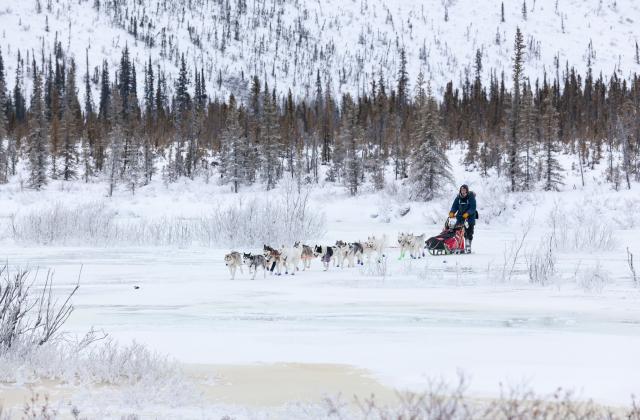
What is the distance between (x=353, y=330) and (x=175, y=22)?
126877mm

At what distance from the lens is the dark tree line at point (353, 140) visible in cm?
4100

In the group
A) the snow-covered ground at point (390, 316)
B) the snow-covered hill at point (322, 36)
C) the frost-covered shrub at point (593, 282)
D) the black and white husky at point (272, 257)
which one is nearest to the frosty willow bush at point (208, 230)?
the snow-covered ground at point (390, 316)

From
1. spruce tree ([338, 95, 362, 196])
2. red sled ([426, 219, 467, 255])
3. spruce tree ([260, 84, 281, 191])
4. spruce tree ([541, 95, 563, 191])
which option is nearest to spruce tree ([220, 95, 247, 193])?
spruce tree ([260, 84, 281, 191])

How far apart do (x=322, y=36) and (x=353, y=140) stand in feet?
263

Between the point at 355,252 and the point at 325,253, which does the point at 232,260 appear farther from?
the point at 355,252

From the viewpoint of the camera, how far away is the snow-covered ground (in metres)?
4.77

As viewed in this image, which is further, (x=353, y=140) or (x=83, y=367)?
(x=353, y=140)

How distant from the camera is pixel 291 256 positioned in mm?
11312

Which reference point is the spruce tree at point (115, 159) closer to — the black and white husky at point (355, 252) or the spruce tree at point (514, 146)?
the spruce tree at point (514, 146)

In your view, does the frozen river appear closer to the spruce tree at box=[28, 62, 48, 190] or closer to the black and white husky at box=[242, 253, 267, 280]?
the black and white husky at box=[242, 253, 267, 280]

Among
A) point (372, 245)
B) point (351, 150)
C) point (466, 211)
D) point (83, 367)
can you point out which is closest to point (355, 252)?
point (372, 245)

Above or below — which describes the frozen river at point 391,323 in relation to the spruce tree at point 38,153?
below

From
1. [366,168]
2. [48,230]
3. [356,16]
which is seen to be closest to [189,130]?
[366,168]

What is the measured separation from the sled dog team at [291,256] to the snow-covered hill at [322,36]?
89213mm
